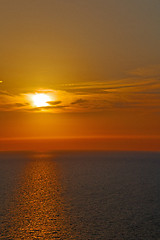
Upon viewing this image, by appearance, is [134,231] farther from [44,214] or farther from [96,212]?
[44,214]

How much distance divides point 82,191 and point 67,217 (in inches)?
1385

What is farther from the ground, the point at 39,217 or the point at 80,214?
the point at 80,214

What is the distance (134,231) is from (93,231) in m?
7.81

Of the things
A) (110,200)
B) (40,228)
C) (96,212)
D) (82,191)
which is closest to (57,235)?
(40,228)

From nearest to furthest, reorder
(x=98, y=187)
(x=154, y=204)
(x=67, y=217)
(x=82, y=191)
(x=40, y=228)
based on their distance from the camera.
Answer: (x=40, y=228) < (x=67, y=217) < (x=154, y=204) < (x=82, y=191) < (x=98, y=187)

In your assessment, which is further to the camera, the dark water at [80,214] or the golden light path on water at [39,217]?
the dark water at [80,214]

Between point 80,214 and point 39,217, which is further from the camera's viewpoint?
point 80,214

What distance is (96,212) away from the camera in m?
70.9

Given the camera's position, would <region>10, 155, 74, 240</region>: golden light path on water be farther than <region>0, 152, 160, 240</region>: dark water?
No

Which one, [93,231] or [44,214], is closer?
[93,231]

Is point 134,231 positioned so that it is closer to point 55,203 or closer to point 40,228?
point 40,228

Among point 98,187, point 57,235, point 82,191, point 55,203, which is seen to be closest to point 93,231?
point 57,235

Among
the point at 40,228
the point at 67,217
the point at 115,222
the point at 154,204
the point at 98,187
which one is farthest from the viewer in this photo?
Result: the point at 98,187

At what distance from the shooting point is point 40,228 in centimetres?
5803
